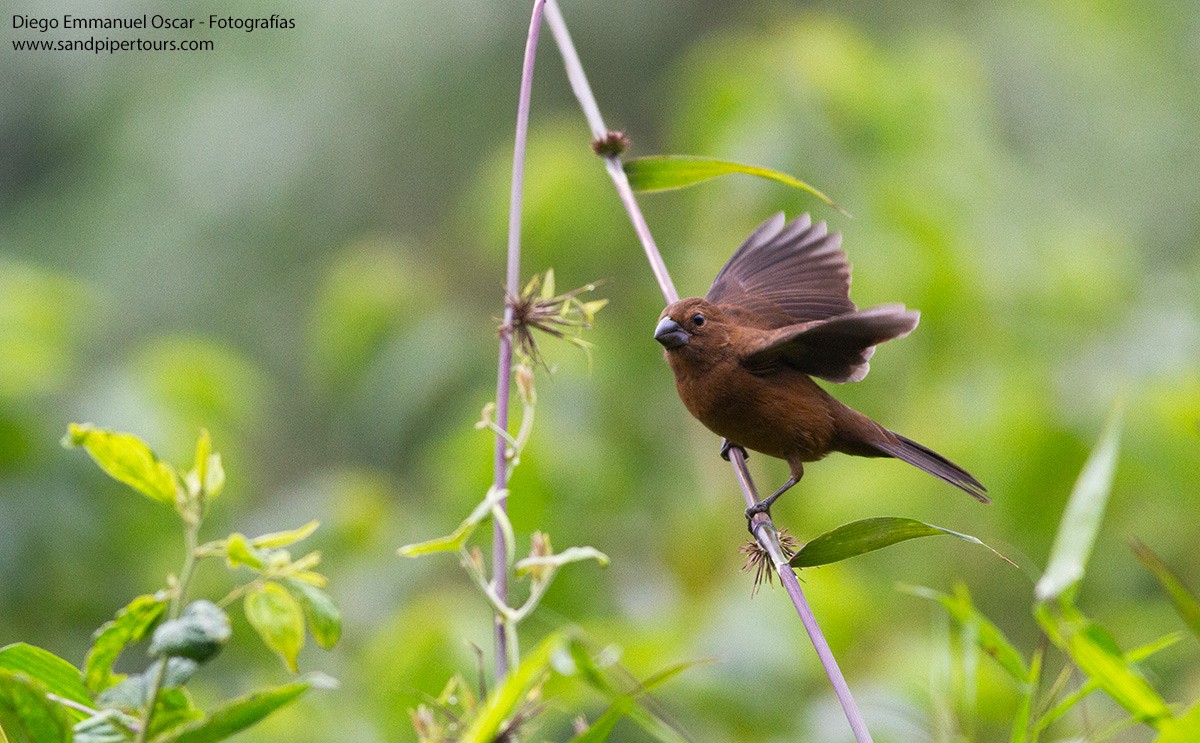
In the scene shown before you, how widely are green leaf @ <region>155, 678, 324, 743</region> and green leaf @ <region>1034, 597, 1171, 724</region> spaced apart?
55 centimetres

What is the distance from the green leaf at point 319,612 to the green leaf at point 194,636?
132 millimetres

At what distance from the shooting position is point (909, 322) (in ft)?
4.64

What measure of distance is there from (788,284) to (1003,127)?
4.78m

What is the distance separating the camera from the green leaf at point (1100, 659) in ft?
2.88

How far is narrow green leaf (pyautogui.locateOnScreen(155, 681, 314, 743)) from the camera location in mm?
910

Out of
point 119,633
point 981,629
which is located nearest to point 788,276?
point 981,629

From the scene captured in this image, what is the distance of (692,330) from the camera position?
74.2 inches

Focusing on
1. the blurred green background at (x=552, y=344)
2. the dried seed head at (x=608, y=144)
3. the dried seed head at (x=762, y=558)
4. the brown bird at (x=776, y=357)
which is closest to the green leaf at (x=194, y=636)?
the dried seed head at (x=762, y=558)

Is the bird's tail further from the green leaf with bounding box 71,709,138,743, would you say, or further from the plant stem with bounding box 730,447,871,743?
Result: the green leaf with bounding box 71,709,138,743

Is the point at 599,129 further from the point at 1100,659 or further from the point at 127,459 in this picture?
the point at 1100,659

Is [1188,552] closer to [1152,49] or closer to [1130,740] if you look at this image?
[1130,740]

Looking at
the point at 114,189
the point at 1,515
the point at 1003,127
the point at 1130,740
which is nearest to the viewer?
the point at 1130,740

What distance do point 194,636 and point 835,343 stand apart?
0.96 meters

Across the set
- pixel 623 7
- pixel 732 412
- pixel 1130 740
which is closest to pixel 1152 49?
pixel 623 7
